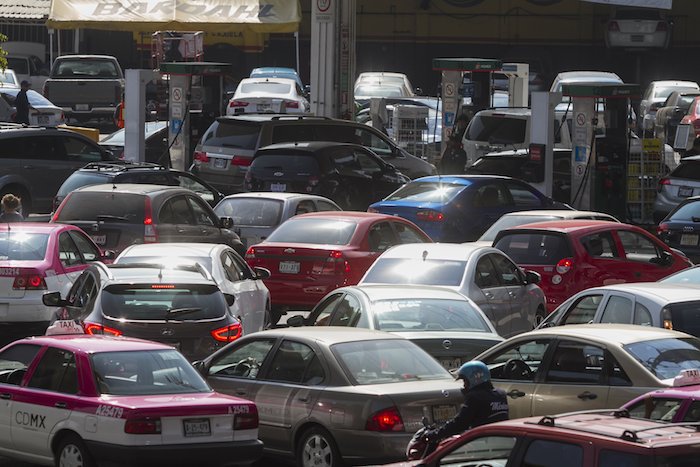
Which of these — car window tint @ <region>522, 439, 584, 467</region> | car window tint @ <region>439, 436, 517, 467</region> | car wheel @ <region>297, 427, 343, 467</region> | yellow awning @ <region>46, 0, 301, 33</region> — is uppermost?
yellow awning @ <region>46, 0, 301, 33</region>

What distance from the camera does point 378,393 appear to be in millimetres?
11133

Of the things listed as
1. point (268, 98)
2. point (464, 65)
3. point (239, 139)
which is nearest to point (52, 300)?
point (239, 139)

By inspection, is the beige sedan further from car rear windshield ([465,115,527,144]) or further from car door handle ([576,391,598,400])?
car rear windshield ([465,115,527,144])

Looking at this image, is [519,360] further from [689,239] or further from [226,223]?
[689,239]

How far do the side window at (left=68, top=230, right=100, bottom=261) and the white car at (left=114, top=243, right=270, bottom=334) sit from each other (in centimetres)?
150

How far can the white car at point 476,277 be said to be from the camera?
53.9ft

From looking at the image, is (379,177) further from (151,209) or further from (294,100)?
(294,100)

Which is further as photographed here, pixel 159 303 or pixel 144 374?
pixel 159 303

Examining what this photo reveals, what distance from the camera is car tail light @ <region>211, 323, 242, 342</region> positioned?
1408 centimetres

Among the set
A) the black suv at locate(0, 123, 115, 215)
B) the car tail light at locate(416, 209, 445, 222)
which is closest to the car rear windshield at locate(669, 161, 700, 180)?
the car tail light at locate(416, 209, 445, 222)

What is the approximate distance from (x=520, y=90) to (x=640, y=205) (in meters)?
14.1

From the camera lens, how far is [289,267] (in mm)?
18797

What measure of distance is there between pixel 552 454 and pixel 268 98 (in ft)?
102

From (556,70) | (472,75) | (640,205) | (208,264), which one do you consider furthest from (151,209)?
(556,70)
